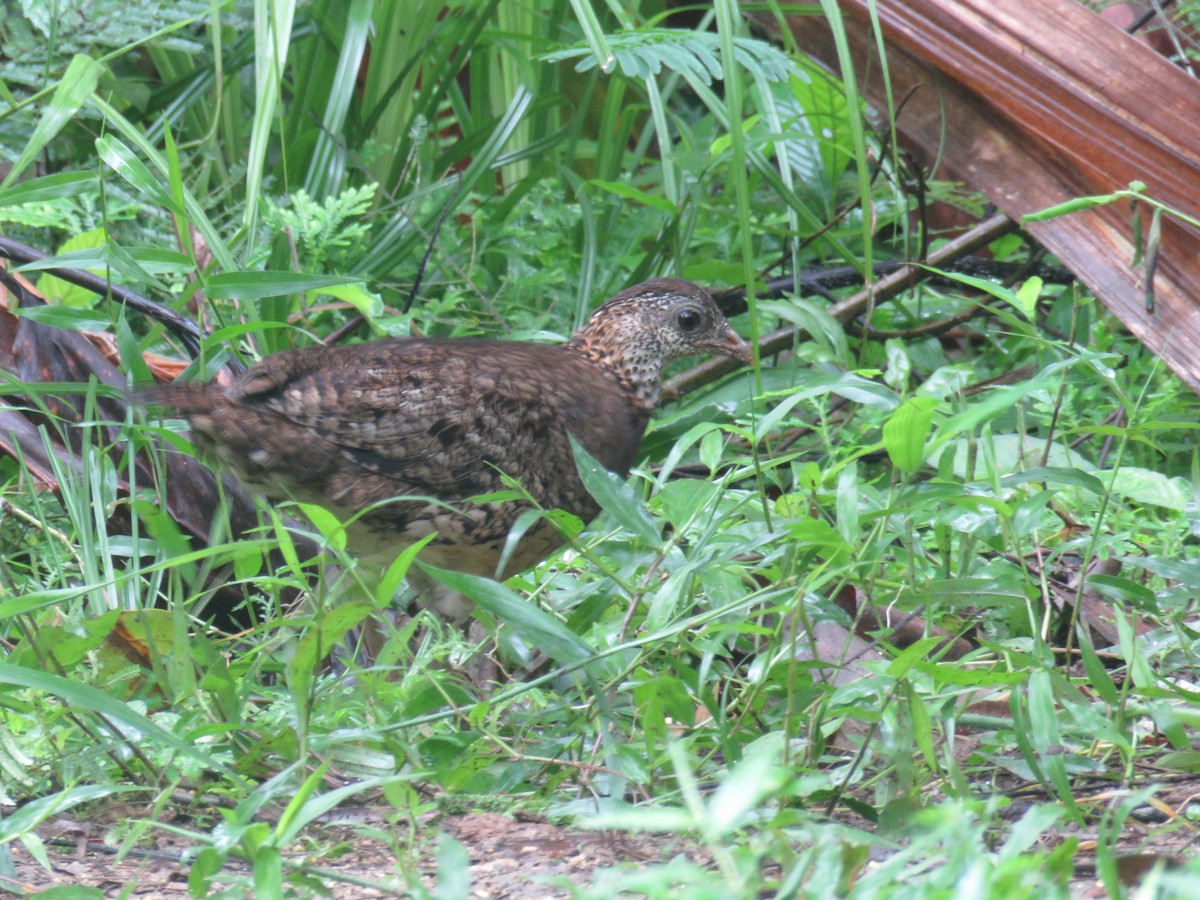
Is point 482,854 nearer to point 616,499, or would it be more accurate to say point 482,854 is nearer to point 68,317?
point 616,499

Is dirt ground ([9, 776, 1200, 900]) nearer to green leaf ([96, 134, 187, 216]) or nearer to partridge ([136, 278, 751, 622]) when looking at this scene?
partridge ([136, 278, 751, 622])

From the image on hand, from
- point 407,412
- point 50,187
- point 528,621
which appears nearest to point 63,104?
point 50,187

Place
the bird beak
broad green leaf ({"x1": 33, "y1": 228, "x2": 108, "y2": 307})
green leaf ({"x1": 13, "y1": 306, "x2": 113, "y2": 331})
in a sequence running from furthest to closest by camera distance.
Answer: the bird beak
broad green leaf ({"x1": 33, "y1": 228, "x2": 108, "y2": 307})
green leaf ({"x1": 13, "y1": 306, "x2": 113, "y2": 331})

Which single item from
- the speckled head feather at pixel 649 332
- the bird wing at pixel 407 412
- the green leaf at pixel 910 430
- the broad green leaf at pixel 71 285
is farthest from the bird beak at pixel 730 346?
the green leaf at pixel 910 430

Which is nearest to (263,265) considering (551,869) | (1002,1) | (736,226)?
(736,226)

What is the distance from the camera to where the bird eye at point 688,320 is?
14.3 ft

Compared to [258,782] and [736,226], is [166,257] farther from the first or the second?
[736,226]

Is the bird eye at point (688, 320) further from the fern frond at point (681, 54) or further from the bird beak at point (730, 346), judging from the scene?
the fern frond at point (681, 54)

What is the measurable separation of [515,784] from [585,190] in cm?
317

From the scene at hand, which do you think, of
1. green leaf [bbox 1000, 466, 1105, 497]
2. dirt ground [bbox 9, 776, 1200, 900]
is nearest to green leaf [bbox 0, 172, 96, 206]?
dirt ground [bbox 9, 776, 1200, 900]

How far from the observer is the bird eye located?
172 inches

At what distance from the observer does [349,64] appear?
520cm

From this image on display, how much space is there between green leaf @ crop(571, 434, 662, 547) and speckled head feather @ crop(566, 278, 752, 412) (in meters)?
1.84

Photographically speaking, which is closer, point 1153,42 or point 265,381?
point 265,381
